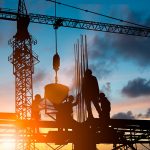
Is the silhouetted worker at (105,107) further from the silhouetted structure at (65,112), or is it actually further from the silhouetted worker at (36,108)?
the silhouetted worker at (36,108)

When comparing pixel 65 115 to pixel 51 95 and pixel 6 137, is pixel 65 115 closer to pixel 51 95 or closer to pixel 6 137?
pixel 51 95

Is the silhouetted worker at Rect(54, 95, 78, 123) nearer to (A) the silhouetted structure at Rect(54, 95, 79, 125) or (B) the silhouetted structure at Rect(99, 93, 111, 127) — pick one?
(A) the silhouetted structure at Rect(54, 95, 79, 125)

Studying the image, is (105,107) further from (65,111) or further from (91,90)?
(65,111)

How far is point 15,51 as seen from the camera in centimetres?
3744

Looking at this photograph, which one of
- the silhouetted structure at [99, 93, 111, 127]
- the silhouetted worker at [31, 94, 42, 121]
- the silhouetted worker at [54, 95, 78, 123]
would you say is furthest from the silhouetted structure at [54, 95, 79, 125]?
the silhouetted worker at [31, 94, 42, 121]

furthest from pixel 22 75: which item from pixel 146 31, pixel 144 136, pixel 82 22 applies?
pixel 144 136

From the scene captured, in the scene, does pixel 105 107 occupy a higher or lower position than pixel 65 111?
higher

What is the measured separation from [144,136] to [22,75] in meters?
26.5

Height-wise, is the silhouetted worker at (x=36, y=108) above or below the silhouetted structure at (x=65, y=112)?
above

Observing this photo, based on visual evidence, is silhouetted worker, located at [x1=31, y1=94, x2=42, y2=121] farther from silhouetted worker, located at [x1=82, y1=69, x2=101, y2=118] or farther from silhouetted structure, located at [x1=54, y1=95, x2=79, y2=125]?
A: silhouetted worker, located at [x1=82, y1=69, x2=101, y2=118]

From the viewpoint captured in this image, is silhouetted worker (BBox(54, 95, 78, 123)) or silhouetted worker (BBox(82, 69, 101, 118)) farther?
silhouetted worker (BBox(82, 69, 101, 118))

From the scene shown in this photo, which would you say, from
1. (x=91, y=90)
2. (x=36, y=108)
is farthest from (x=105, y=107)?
(x=36, y=108)

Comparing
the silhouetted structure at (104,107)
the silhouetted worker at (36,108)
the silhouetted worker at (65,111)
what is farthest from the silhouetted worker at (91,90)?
the silhouetted worker at (36,108)

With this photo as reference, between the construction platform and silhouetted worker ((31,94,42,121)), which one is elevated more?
silhouetted worker ((31,94,42,121))
